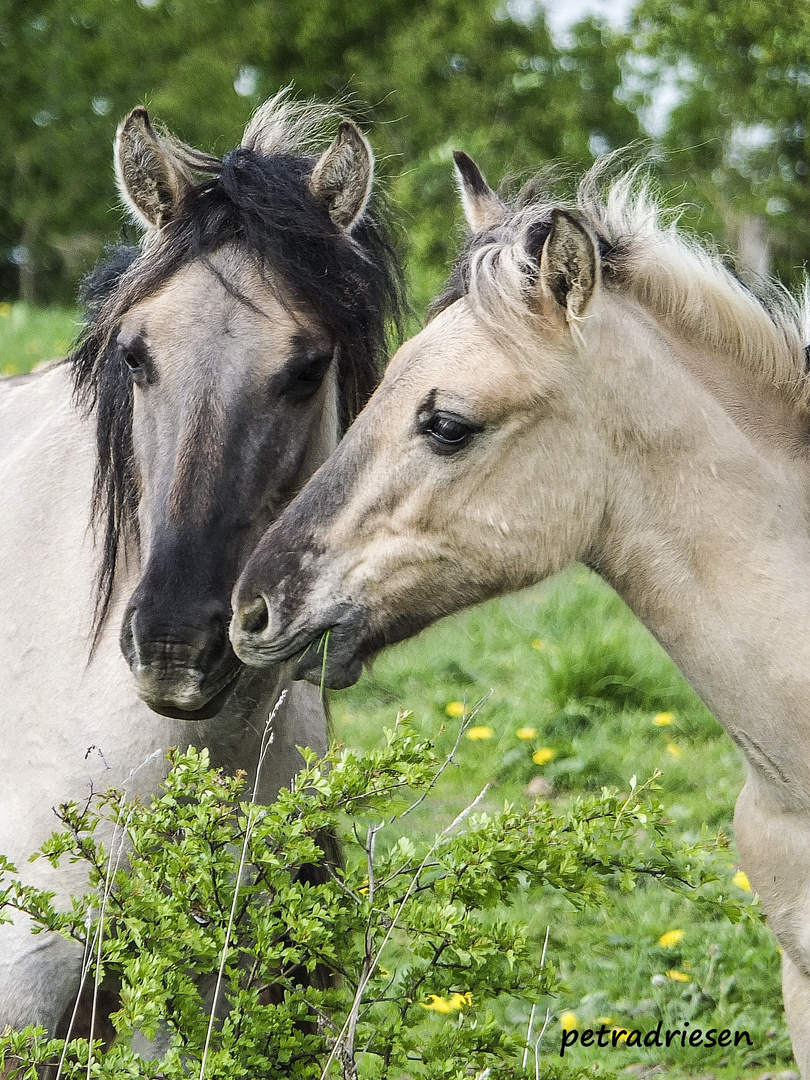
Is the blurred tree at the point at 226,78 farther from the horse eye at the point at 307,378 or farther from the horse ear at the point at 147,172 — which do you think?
the horse eye at the point at 307,378

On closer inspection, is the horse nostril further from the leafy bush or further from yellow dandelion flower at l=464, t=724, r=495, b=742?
yellow dandelion flower at l=464, t=724, r=495, b=742

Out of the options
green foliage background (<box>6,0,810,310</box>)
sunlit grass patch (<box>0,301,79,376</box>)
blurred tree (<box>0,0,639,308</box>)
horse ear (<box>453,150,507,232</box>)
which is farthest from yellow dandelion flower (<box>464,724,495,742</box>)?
blurred tree (<box>0,0,639,308</box>)

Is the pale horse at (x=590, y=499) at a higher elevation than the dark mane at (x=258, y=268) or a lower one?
lower

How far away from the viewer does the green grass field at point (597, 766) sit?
3545mm

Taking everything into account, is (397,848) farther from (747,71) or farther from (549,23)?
(549,23)

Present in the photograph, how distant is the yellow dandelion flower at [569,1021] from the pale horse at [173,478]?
1410 millimetres

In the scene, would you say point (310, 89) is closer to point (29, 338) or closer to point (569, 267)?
point (29, 338)

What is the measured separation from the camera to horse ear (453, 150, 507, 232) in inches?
114

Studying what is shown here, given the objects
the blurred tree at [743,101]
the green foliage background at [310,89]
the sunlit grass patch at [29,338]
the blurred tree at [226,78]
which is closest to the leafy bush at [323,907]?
the sunlit grass patch at [29,338]

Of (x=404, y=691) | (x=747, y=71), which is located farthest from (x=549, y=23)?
(x=404, y=691)

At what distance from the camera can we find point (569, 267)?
2359 millimetres

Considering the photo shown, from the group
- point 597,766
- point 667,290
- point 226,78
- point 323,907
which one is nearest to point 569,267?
point 667,290

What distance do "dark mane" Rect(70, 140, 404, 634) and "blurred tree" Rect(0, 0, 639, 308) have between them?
20.9m

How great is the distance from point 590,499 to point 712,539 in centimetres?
29
